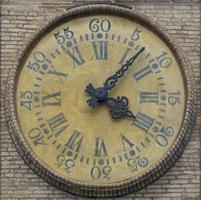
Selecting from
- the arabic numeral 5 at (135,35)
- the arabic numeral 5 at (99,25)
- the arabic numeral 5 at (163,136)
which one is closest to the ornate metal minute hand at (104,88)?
the arabic numeral 5 at (135,35)

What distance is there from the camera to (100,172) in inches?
358

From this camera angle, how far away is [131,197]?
9.12m

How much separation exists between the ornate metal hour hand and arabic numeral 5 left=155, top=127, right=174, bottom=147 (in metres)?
0.34

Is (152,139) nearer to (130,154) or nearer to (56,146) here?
(130,154)

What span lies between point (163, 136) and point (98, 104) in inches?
29.7

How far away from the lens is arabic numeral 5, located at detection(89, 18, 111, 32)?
9.43m

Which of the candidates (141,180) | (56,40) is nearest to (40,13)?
(56,40)

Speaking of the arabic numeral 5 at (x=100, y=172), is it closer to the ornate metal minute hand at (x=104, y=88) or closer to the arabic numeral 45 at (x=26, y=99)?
the ornate metal minute hand at (x=104, y=88)

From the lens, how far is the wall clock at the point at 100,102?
9.09 metres

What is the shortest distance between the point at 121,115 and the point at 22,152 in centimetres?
109

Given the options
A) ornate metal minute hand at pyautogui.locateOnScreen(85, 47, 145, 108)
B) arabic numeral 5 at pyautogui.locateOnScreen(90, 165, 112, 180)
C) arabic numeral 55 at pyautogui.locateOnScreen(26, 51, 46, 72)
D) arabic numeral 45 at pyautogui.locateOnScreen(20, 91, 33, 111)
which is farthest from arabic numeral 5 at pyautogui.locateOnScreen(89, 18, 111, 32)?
arabic numeral 5 at pyautogui.locateOnScreen(90, 165, 112, 180)

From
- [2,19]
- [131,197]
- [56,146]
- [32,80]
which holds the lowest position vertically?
[131,197]

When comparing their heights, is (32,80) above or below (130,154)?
above

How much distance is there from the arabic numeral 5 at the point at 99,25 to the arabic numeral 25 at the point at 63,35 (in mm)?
226
